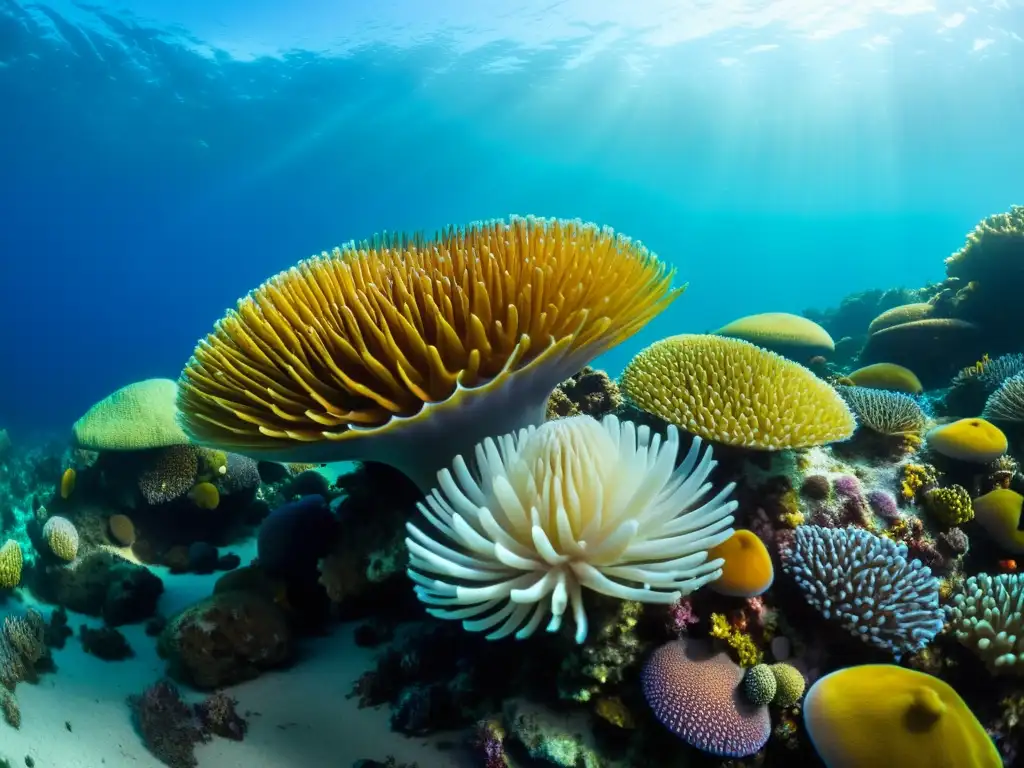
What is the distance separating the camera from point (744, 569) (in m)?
2.74

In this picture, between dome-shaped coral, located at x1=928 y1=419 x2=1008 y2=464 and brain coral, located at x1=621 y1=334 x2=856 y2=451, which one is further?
dome-shaped coral, located at x1=928 y1=419 x2=1008 y2=464

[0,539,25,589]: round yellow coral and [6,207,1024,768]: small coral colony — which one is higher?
[6,207,1024,768]: small coral colony

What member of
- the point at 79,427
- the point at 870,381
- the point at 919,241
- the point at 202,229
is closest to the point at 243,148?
the point at 202,229

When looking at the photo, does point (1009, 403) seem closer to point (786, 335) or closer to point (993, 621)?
point (993, 621)

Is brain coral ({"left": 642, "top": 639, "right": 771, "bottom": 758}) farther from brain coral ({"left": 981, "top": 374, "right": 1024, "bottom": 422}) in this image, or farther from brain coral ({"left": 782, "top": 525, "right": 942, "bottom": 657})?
brain coral ({"left": 981, "top": 374, "right": 1024, "bottom": 422})

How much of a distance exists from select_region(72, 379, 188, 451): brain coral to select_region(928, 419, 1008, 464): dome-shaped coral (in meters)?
7.36

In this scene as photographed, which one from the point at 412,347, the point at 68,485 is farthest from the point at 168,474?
the point at 412,347

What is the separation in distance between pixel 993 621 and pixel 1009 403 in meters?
2.31

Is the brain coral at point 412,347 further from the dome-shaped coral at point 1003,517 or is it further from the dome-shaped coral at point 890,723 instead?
the dome-shaped coral at point 1003,517

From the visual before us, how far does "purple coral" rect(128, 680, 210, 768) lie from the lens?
130 inches

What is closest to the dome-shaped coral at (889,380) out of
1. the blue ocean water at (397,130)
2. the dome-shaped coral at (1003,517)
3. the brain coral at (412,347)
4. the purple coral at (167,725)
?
the dome-shaped coral at (1003,517)

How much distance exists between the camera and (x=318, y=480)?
7.64 meters

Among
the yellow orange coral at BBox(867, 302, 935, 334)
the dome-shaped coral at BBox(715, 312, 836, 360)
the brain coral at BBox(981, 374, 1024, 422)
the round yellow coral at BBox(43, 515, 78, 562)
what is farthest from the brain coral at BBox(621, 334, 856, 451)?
the yellow orange coral at BBox(867, 302, 935, 334)

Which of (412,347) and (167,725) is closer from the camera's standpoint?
(412,347)
